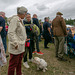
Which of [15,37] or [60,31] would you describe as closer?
[15,37]

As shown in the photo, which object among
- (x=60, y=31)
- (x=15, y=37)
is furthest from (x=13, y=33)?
(x=60, y=31)

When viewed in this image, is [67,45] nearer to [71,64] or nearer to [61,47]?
[61,47]

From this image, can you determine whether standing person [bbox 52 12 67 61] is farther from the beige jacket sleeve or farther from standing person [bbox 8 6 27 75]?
the beige jacket sleeve

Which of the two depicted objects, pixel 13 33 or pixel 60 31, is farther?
pixel 60 31

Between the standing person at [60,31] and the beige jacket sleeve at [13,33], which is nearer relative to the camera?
the beige jacket sleeve at [13,33]

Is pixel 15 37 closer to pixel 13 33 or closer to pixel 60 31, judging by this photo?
pixel 13 33

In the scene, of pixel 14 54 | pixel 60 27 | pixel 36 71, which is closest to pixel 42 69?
pixel 36 71

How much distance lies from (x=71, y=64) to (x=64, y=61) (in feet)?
1.10

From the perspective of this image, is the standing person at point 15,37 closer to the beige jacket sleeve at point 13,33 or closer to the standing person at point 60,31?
the beige jacket sleeve at point 13,33

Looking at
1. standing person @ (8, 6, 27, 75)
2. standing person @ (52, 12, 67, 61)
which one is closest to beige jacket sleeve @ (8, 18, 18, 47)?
standing person @ (8, 6, 27, 75)

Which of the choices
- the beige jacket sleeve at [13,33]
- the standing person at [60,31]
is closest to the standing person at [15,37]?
the beige jacket sleeve at [13,33]

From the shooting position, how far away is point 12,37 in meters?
1.67

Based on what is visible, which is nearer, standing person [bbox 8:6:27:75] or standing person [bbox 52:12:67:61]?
standing person [bbox 8:6:27:75]

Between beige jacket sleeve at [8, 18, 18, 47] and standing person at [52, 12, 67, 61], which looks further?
standing person at [52, 12, 67, 61]
